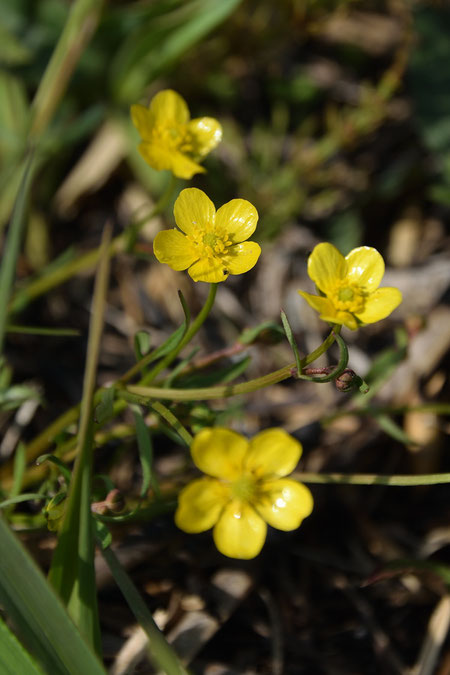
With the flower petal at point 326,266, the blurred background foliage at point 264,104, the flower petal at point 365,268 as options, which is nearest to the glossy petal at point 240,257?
the flower petal at point 326,266

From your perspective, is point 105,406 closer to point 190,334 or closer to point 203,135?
point 190,334

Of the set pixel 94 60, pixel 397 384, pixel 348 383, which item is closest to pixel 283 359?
pixel 397 384

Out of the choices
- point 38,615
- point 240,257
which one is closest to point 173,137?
point 240,257

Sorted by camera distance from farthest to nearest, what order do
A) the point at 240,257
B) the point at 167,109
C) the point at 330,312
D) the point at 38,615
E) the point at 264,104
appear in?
the point at 264,104 → the point at 167,109 → the point at 240,257 → the point at 330,312 → the point at 38,615

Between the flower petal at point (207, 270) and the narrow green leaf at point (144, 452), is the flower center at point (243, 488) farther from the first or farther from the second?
the flower petal at point (207, 270)

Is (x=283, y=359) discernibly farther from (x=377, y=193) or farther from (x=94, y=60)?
(x=94, y=60)
